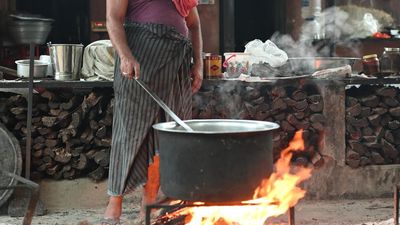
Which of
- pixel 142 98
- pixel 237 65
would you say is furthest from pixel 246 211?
pixel 237 65

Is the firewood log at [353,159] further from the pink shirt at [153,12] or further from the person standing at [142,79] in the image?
the pink shirt at [153,12]

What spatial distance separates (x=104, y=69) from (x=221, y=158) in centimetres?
261

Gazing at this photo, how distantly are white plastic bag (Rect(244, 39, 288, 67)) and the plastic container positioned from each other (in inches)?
2.4

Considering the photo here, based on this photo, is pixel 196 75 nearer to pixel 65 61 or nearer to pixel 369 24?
pixel 65 61

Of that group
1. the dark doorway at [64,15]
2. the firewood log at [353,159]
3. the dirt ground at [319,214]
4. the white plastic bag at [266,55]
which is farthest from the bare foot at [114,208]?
the dark doorway at [64,15]

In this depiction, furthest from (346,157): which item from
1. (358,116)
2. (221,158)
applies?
(221,158)

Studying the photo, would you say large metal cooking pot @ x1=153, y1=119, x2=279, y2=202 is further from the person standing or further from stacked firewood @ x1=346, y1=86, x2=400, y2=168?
stacked firewood @ x1=346, y1=86, x2=400, y2=168

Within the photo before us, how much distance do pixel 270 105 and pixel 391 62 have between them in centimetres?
131

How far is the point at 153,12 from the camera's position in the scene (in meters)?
Result: 4.12

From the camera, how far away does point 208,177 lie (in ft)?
10.0

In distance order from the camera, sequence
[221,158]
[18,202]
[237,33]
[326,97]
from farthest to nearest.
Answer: [237,33] < [326,97] < [18,202] < [221,158]

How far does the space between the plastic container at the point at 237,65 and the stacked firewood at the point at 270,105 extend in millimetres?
194

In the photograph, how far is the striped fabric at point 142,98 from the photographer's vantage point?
412 cm

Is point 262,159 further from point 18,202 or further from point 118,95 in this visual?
point 18,202
